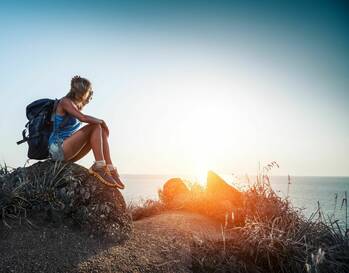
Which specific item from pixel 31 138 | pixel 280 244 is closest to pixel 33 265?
pixel 31 138

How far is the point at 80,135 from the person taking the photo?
19.6ft

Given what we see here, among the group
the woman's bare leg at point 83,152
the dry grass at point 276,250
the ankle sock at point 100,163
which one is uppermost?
the woman's bare leg at point 83,152

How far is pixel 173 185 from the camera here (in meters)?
9.81

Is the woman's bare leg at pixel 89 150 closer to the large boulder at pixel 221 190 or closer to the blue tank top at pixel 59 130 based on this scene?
the blue tank top at pixel 59 130

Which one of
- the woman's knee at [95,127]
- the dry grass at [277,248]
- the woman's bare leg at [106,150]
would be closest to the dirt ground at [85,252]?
the dry grass at [277,248]

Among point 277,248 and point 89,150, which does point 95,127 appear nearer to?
point 89,150

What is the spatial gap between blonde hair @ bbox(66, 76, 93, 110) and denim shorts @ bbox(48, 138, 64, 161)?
2.36 ft

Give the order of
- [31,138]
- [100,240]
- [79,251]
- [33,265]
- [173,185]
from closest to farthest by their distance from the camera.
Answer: [33,265]
[79,251]
[100,240]
[31,138]
[173,185]

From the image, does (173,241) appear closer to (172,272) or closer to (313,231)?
(172,272)

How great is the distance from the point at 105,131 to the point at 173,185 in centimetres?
414

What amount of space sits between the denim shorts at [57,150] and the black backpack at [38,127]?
111 mm

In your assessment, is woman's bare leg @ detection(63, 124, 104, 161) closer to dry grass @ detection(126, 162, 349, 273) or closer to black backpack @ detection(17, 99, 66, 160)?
black backpack @ detection(17, 99, 66, 160)

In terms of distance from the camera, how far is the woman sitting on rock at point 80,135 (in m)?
5.89

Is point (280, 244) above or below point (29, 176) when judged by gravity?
below
